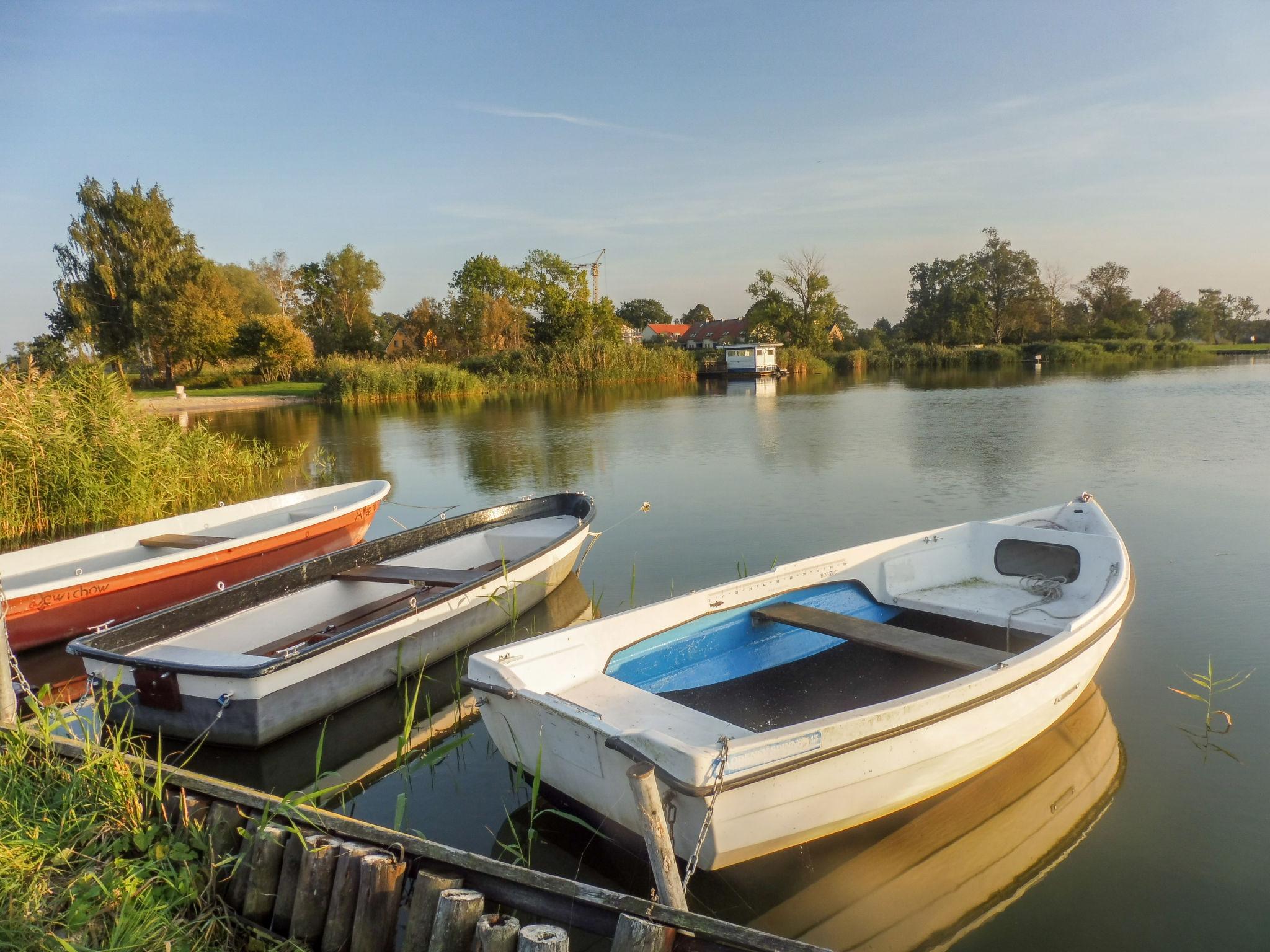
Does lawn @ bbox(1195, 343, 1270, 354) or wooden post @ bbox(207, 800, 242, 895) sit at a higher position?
lawn @ bbox(1195, 343, 1270, 354)

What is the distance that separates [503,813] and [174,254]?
46478mm

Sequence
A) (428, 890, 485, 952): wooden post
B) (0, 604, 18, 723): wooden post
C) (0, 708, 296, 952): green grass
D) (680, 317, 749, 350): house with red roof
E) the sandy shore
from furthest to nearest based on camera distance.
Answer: (680, 317, 749, 350): house with red roof → the sandy shore → (0, 604, 18, 723): wooden post → (0, 708, 296, 952): green grass → (428, 890, 485, 952): wooden post

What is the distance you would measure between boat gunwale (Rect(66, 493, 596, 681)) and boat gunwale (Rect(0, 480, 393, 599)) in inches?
41.7

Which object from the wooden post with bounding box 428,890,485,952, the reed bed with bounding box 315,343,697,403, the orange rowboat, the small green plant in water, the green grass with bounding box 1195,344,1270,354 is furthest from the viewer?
the green grass with bounding box 1195,344,1270,354

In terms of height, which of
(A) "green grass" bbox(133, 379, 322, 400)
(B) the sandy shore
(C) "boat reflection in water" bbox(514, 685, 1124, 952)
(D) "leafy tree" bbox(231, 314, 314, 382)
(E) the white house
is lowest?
(C) "boat reflection in water" bbox(514, 685, 1124, 952)

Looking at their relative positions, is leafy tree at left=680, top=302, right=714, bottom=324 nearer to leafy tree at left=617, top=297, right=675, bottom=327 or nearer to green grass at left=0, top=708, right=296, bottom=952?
leafy tree at left=617, top=297, right=675, bottom=327

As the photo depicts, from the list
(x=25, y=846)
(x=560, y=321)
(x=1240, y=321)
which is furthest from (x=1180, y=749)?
(x=1240, y=321)

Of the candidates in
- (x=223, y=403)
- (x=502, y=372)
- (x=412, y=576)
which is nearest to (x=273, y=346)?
(x=223, y=403)

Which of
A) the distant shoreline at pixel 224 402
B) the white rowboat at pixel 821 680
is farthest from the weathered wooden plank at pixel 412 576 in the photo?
the distant shoreline at pixel 224 402

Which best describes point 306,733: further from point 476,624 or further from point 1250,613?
point 1250,613

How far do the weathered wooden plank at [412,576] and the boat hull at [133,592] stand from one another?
0.79 metres

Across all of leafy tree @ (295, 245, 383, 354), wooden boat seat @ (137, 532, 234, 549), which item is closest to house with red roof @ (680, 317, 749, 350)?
leafy tree @ (295, 245, 383, 354)

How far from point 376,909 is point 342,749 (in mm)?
2481

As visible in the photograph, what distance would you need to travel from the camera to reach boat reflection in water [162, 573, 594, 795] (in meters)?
4.45
